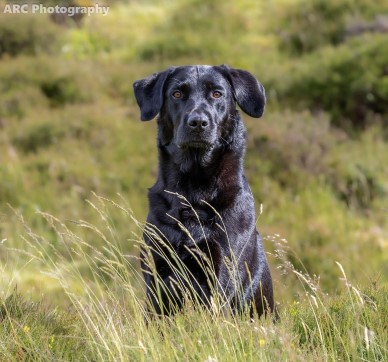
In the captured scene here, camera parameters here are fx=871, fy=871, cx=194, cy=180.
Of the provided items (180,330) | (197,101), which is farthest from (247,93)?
(180,330)

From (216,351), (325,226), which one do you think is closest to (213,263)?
(216,351)

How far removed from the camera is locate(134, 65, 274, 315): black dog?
14.9ft

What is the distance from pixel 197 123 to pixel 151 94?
60 centimetres

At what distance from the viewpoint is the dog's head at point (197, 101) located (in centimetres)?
484

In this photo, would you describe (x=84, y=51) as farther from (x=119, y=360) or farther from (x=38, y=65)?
(x=119, y=360)

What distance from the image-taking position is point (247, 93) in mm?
5191

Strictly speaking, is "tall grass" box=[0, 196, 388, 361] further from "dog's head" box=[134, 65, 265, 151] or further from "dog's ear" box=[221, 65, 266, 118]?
"dog's ear" box=[221, 65, 266, 118]

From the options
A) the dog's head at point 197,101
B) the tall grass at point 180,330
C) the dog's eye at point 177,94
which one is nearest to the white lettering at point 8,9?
the dog's head at point 197,101

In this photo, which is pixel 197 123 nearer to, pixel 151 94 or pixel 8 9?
pixel 151 94

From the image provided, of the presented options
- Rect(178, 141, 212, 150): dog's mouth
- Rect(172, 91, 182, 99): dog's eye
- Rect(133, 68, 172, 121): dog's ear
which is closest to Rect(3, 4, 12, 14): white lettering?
Rect(133, 68, 172, 121): dog's ear

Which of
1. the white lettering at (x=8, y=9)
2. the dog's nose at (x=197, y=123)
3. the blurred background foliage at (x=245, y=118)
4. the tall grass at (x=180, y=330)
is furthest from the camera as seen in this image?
the white lettering at (x=8, y=9)

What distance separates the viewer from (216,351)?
3.46 meters

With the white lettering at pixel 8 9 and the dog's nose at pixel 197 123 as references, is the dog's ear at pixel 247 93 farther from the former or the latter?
the white lettering at pixel 8 9

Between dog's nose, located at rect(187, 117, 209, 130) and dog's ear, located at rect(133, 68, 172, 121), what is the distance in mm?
383
